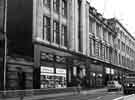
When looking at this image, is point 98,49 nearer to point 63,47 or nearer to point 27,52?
point 63,47

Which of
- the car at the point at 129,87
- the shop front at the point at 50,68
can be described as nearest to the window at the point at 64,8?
the shop front at the point at 50,68

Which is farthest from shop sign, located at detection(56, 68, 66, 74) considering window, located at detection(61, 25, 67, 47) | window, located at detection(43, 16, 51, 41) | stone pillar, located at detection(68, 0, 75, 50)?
window, located at detection(43, 16, 51, 41)

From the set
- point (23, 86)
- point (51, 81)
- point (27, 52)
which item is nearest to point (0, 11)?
point (27, 52)

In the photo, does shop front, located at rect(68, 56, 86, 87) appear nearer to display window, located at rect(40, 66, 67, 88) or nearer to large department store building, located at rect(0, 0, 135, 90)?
large department store building, located at rect(0, 0, 135, 90)

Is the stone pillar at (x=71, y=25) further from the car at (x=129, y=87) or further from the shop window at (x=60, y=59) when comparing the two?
the car at (x=129, y=87)

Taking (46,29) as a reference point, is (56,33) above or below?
below

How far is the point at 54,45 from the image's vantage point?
38.8 m

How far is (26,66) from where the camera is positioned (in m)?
32.4

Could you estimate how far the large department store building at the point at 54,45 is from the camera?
32906 millimetres

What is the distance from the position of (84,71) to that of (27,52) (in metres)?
→ 17.6

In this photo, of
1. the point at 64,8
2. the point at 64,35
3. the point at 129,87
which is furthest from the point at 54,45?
the point at 129,87

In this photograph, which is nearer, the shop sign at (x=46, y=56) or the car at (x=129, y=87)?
the car at (x=129, y=87)

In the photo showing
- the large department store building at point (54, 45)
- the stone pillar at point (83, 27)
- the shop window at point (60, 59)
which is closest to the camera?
the large department store building at point (54, 45)

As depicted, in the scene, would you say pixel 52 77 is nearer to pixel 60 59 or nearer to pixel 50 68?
pixel 50 68
